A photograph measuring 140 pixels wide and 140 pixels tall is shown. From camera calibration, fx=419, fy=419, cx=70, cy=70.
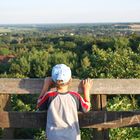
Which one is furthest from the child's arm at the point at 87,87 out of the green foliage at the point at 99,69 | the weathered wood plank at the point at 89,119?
the green foliage at the point at 99,69

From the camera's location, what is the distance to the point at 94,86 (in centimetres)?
434

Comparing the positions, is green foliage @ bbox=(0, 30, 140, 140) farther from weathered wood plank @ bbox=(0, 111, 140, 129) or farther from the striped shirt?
the striped shirt

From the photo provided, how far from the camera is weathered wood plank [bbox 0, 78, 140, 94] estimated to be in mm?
4316

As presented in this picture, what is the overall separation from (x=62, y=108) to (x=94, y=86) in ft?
1.48

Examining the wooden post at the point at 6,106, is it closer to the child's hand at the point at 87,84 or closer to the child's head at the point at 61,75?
the child's head at the point at 61,75

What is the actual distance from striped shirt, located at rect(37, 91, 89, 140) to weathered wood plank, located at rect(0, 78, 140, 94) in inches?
10.0

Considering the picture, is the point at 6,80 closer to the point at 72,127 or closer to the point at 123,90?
the point at 72,127

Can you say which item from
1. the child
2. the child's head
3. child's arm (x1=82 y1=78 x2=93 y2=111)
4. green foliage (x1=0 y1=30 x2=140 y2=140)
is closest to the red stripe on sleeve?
the child

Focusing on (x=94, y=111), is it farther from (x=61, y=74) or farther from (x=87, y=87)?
(x=61, y=74)

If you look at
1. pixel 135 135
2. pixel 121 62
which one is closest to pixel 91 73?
pixel 121 62

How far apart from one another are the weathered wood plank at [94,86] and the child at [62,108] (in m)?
0.18

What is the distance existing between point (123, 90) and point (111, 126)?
41 cm

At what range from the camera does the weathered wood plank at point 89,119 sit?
172 inches

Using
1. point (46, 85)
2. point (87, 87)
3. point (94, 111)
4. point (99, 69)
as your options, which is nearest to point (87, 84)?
point (87, 87)
